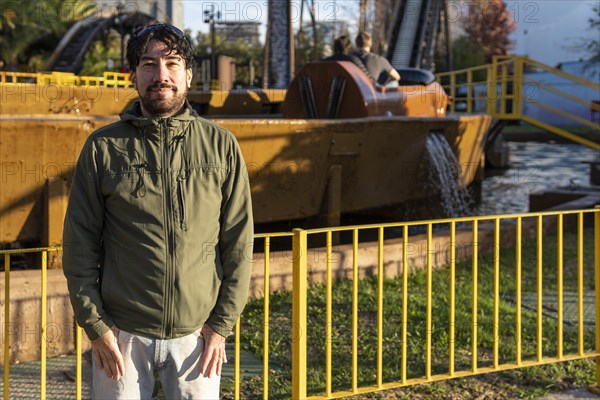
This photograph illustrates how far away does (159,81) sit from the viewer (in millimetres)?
2668

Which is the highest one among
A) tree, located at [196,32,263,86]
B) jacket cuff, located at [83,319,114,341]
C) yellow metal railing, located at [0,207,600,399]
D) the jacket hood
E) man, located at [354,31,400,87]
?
tree, located at [196,32,263,86]

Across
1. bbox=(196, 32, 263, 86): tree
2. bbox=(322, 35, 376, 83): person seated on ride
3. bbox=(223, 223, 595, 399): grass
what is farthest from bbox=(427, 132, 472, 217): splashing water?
bbox=(196, 32, 263, 86): tree

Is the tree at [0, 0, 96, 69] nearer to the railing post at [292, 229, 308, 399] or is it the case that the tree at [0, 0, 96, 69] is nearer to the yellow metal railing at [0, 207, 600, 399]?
the yellow metal railing at [0, 207, 600, 399]

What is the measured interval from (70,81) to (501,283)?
9000mm

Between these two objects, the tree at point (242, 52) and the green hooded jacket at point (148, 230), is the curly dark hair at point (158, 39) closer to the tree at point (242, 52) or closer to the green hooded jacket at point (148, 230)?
the green hooded jacket at point (148, 230)

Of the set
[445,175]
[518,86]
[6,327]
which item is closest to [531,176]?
[518,86]

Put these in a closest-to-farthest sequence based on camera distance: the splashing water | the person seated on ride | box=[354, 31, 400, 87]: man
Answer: the splashing water, the person seated on ride, box=[354, 31, 400, 87]: man

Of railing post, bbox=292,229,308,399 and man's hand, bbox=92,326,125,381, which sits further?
railing post, bbox=292,229,308,399

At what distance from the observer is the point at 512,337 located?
221 inches

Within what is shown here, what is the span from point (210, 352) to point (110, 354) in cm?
31

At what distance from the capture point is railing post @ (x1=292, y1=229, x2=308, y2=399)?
12.5ft

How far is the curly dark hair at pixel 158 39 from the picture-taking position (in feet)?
8.81

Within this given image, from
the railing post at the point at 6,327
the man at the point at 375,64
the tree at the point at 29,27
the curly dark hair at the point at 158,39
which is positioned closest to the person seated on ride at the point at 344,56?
the man at the point at 375,64

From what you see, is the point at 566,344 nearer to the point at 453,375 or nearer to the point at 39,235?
the point at 453,375
